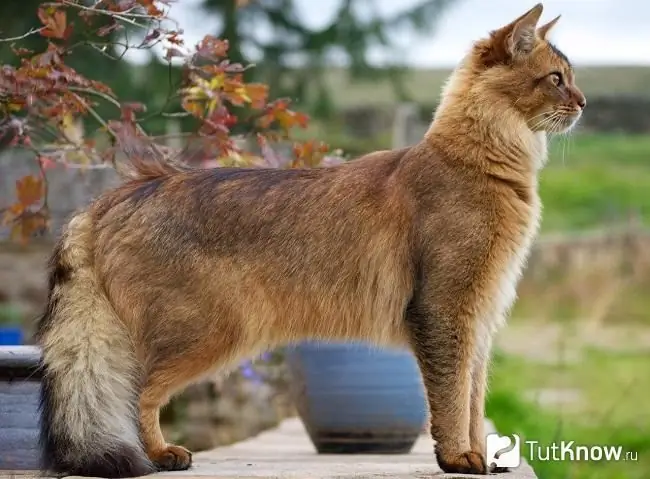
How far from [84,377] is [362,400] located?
67.7 inches

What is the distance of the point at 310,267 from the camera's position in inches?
154

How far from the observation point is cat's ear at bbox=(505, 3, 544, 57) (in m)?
3.95

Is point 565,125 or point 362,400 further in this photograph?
point 362,400

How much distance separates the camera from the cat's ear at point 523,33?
395 cm

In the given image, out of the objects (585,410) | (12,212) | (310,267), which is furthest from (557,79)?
(585,410)

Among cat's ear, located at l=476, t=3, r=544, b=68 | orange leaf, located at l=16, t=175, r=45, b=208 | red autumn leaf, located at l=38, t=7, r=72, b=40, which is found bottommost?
orange leaf, located at l=16, t=175, r=45, b=208

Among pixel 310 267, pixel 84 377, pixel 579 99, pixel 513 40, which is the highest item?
pixel 513 40

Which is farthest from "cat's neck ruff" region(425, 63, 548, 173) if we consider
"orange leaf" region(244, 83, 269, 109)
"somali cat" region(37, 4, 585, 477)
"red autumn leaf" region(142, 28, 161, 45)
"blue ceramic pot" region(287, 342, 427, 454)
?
"blue ceramic pot" region(287, 342, 427, 454)

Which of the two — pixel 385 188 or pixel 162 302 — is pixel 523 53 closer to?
pixel 385 188

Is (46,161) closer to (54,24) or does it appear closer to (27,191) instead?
(27,191)

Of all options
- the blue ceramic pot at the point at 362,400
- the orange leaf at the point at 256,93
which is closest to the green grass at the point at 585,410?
the blue ceramic pot at the point at 362,400

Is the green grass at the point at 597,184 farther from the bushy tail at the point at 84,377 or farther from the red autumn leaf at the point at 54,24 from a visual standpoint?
the bushy tail at the point at 84,377

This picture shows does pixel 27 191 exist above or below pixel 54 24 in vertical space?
below

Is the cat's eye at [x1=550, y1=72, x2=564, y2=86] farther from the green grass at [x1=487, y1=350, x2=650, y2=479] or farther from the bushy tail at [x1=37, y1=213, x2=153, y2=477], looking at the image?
the bushy tail at [x1=37, y1=213, x2=153, y2=477]
